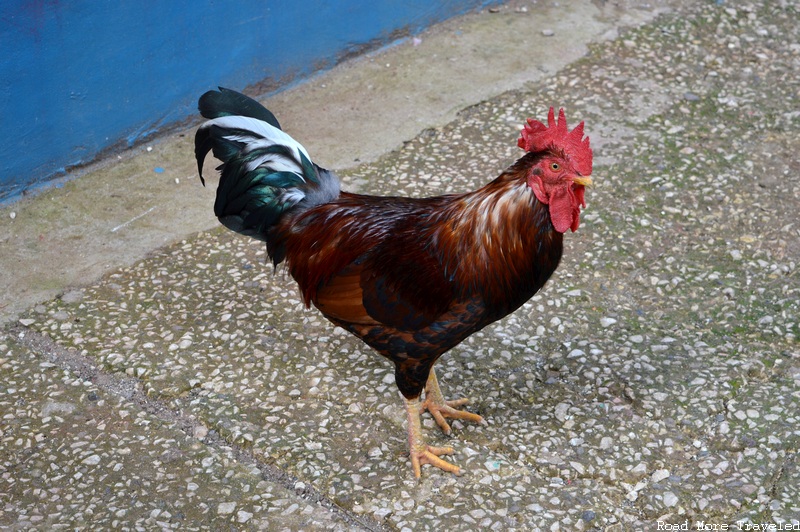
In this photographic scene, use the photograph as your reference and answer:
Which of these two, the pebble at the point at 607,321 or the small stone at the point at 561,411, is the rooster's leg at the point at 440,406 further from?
the pebble at the point at 607,321

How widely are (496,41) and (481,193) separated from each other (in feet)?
14.3

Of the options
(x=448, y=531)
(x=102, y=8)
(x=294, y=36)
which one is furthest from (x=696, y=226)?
(x=102, y=8)

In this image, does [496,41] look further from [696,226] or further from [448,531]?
[448,531]

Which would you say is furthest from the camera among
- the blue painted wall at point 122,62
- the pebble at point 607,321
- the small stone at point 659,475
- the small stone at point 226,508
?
the blue painted wall at point 122,62

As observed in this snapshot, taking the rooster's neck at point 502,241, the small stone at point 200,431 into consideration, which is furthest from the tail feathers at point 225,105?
the small stone at point 200,431

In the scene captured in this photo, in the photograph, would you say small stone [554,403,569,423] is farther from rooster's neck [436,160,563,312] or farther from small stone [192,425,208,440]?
small stone [192,425,208,440]

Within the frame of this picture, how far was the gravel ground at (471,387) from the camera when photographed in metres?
3.99

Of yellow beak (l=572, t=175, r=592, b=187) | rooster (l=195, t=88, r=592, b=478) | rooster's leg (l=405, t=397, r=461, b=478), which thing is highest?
yellow beak (l=572, t=175, r=592, b=187)

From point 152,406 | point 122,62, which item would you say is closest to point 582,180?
point 152,406

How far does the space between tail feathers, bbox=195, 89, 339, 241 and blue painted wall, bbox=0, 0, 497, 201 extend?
1984mm

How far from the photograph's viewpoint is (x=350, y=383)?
4.68 metres

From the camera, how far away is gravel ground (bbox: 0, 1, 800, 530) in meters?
3.99

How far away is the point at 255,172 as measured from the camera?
13.7 ft

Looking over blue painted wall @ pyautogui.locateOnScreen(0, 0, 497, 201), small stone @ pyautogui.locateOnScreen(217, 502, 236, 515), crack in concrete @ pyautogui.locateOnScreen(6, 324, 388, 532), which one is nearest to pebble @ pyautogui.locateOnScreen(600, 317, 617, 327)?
crack in concrete @ pyautogui.locateOnScreen(6, 324, 388, 532)
